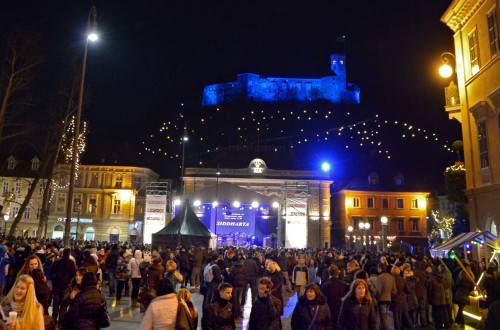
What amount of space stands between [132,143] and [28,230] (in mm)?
19757

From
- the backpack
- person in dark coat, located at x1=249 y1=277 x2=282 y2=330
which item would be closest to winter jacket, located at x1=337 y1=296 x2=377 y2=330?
person in dark coat, located at x1=249 y1=277 x2=282 y2=330

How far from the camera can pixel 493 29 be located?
16375 millimetres

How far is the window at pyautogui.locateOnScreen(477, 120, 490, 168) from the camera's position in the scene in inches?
682

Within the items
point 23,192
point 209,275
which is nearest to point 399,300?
point 209,275

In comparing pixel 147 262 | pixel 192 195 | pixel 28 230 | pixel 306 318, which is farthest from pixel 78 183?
pixel 306 318

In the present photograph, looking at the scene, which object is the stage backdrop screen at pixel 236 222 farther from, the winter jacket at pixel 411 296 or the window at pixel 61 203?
the window at pixel 61 203

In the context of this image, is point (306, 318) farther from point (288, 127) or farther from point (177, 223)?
point (288, 127)

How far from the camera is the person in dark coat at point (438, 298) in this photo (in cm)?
1138

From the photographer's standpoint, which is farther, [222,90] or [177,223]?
[222,90]

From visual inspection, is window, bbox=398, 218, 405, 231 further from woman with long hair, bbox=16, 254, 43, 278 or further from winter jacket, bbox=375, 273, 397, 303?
woman with long hair, bbox=16, 254, 43, 278

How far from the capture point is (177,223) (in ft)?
88.5

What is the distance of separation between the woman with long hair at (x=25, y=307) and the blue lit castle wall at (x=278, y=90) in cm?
9445

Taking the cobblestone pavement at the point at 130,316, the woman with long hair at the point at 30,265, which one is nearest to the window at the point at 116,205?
the cobblestone pavement at the point at 130,316

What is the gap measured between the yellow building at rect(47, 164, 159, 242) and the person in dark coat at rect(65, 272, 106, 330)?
53.0 metres
